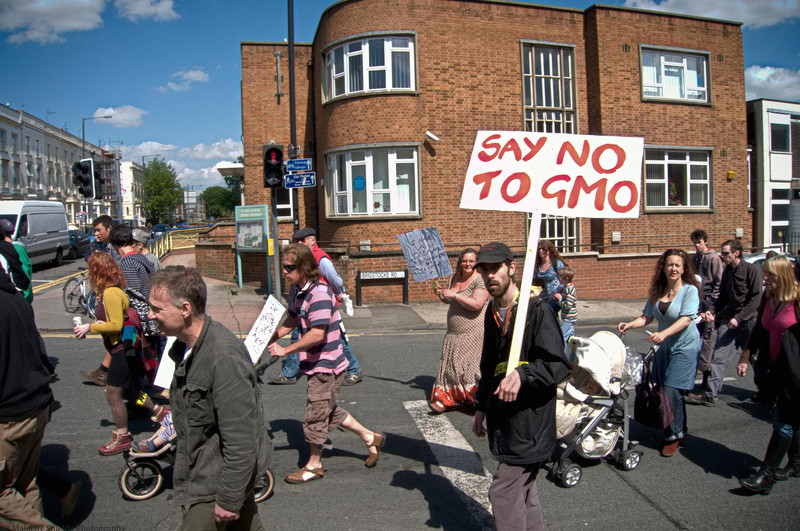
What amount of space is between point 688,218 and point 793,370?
15.0 m

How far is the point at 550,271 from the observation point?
7.30m

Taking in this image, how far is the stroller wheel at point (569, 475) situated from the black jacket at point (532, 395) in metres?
1.41

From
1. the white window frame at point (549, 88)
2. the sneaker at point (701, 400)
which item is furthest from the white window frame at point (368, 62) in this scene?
the sneaker at point (701, 400)

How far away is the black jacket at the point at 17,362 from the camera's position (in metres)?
3.07

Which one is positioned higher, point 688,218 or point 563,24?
point 563,24

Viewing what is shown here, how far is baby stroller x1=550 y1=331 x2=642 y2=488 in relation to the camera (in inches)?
170

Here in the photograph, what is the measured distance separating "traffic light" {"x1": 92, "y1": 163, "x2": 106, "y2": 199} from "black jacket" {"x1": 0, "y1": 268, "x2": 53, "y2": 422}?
46.4ft

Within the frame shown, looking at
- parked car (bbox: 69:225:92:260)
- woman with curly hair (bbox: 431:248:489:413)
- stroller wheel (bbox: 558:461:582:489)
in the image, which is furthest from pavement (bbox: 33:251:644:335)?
parked car (bbox: 69:225:92:260)

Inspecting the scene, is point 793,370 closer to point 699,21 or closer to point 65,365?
point 65,365

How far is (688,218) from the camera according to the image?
17.6 meters

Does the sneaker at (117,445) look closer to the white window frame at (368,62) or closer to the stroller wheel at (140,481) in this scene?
the stroller wheel at (140,481)

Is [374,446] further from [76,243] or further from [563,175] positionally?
[76,243]

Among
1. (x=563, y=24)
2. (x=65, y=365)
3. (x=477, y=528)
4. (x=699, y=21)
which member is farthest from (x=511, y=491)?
(x=699, y=21)

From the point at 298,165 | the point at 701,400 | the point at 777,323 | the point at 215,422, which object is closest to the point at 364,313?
the point at 298,165
